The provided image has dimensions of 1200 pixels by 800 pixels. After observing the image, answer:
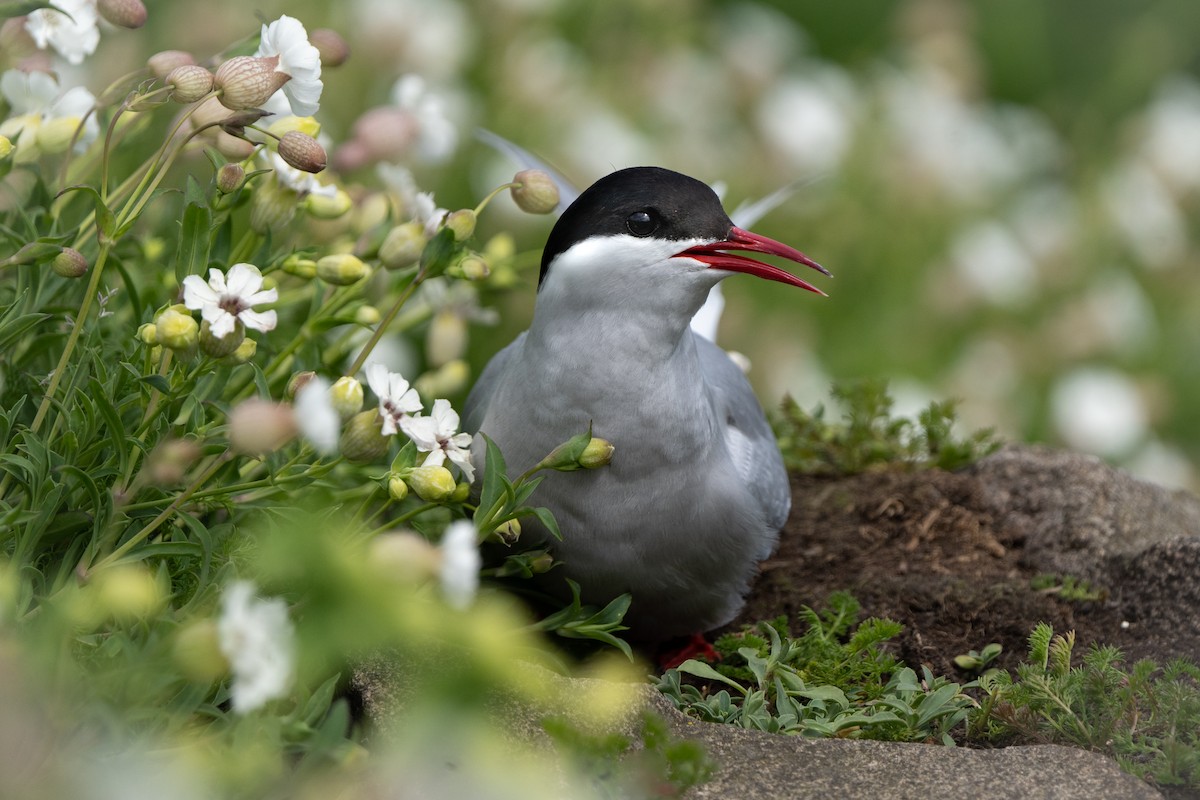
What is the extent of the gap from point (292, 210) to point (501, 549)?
27.8 inches

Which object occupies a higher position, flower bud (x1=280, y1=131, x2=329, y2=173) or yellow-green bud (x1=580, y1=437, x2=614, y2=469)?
flower bud (x1=280, y1=131, x2=329, y2=173)

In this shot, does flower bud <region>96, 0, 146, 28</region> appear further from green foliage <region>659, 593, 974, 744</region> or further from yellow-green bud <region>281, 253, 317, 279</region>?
green foliage <region>659, 593, 974, 744</region>

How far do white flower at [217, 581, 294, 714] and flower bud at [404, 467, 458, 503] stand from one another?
21.2 inches

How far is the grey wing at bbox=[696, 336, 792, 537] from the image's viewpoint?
8.38 ft

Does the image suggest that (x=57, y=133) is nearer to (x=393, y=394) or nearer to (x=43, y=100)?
(x=43, y=100)

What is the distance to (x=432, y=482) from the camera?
1878mm

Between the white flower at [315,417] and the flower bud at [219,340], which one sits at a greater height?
the white flower at [315,417]

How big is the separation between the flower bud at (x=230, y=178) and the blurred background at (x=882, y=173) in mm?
2298

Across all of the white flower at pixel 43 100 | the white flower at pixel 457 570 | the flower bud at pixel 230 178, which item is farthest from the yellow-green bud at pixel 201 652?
the white flower at pixel 43 100

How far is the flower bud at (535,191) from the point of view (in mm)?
2217

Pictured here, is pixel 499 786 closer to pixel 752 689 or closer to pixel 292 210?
pixel 752 689

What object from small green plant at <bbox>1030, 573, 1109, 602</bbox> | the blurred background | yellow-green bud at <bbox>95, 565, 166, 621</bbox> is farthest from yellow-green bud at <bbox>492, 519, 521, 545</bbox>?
the blurred background

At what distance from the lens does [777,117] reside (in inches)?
203

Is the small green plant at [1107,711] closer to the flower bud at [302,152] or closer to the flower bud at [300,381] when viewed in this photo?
the flower bud at [300,381]
